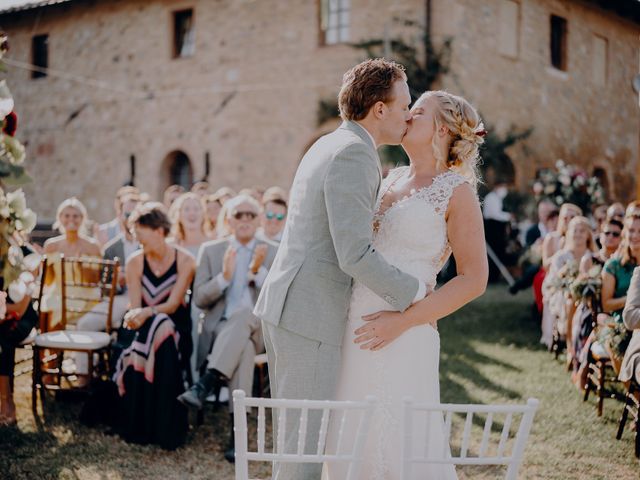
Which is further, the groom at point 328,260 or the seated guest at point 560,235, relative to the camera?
the seated guest at point 560,235

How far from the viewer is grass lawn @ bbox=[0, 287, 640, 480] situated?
14.5 feet

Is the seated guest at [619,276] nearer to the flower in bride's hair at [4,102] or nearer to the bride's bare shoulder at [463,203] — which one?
the bride's bare shoulder at [463,203]

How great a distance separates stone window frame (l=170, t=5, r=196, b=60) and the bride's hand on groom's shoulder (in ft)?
49.4

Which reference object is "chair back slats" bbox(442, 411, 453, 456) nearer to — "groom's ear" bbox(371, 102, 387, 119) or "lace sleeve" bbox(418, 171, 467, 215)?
"lace sleeve" bbox(418, 171, 467, 215)

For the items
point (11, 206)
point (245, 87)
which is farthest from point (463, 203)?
point (245, 87)

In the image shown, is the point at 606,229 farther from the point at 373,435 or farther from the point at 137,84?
the point at 137,84

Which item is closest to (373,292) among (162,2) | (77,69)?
(162,2)

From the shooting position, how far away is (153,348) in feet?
16.3

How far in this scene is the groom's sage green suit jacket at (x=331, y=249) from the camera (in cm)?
249

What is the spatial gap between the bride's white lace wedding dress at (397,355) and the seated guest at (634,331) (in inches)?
94.3

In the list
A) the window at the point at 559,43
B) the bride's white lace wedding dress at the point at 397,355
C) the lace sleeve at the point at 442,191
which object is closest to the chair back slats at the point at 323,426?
the bride's white lace wedding dress at the point at 397,355

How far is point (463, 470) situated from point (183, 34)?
48.1 feet

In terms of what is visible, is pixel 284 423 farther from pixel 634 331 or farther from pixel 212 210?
pixel 212 210

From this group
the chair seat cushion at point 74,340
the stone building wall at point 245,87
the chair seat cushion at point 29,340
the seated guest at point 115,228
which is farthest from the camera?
the stone building wall at point 245,87
